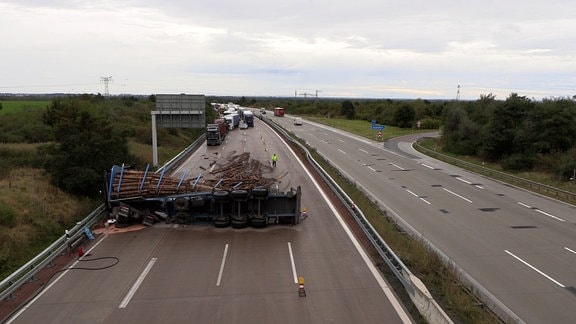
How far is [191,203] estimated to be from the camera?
1986 centimetres

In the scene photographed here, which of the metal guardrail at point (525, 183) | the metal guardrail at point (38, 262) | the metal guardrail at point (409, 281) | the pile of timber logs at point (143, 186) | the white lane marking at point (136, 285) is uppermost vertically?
the pile of timber logs at point (143, 186)

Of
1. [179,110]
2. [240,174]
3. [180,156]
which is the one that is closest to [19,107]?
[179,110]

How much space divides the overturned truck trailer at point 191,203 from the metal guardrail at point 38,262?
1.71 metres

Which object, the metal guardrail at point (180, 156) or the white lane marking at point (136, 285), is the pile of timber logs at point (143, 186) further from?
the metal guardrail at point (180, 156)

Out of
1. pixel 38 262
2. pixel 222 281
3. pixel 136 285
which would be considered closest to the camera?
pixel 136 285

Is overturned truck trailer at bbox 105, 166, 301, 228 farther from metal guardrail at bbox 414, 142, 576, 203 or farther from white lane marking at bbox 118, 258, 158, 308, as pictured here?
metal guardrail at bbox 414, 142, 576, 203

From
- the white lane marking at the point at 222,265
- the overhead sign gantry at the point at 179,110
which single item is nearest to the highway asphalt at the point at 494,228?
the white lane marking at the point at 222,265

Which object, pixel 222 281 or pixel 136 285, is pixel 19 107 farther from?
pixel 222 281

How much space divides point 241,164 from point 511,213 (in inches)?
831

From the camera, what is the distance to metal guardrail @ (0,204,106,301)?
13.0 m

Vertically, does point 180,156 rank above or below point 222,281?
above

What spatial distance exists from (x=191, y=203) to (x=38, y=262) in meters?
6.36

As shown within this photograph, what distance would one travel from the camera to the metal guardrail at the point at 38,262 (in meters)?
13.0

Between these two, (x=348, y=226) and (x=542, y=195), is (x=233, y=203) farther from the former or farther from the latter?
(x=542, y=195)
